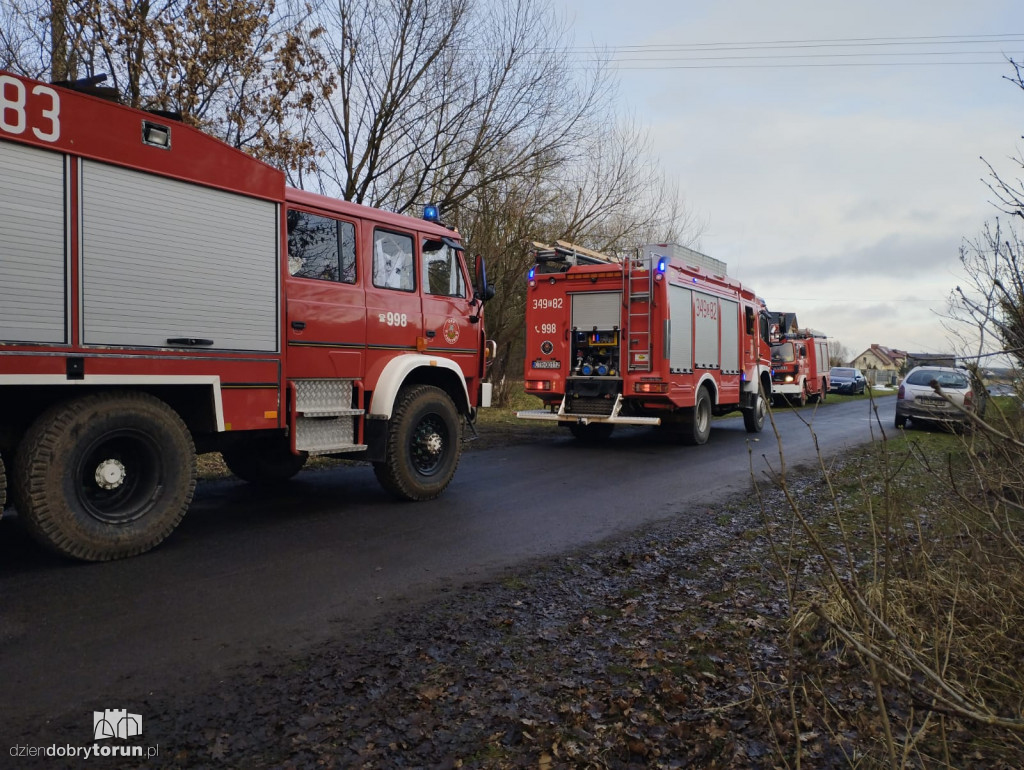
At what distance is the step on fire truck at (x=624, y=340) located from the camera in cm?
1247

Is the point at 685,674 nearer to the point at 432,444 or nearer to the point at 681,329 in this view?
the point at 432,444

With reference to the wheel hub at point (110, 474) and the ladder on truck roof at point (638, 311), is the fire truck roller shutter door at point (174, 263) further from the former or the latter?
the ladder on truck roof at point (638, 311)

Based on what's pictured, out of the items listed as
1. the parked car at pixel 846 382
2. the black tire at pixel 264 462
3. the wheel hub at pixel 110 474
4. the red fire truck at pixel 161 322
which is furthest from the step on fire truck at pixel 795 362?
the wheel hub at pixel 110 474

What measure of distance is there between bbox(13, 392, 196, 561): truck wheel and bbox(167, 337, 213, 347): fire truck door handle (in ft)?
1.39

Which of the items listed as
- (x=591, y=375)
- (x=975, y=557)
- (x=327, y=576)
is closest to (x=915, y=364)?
(x=975, y=557)

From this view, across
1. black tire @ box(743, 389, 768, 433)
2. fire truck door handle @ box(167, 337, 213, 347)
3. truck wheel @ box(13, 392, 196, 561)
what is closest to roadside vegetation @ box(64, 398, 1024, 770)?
truck wheel @ box(13, 392, 196, 561)

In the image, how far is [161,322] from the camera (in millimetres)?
5410

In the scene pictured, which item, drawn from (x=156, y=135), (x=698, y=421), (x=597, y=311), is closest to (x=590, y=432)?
(x=698, y=421)

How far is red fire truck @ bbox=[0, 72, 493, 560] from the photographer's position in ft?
15.6

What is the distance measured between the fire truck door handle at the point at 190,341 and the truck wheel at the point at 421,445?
2071mm

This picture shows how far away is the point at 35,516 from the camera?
4824mm

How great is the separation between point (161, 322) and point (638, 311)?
28.1 feet

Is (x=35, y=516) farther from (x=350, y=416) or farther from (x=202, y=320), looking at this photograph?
(x=350, y=416)

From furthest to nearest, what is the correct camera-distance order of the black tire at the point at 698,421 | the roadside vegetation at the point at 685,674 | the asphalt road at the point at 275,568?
the black tire at the point at 698,421 → the asphalt road at the point at 275,568 → the roadside vegetation at the point at 685,674
